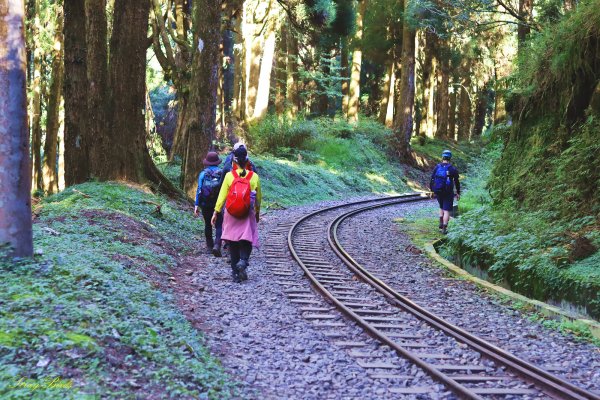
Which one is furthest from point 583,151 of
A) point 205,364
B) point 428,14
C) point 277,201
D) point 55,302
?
point 428,14

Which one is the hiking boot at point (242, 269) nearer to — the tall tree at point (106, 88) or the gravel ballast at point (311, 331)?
the gravel ballast at point (311, 331)

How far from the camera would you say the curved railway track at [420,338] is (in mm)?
5375

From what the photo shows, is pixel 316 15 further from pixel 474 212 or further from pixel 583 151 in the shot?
pixel 583 151

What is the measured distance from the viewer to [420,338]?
22.9ft

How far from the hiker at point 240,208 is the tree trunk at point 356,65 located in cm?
2866

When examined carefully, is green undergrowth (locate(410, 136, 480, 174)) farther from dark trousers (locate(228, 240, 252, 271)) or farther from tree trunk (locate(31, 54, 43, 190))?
dark trousers (locate(228, 240, 252, 271))

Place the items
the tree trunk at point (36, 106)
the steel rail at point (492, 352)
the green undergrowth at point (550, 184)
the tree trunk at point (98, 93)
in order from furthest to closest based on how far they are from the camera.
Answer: the tree trunk at point (36, 106) < the tree trunk at point (98, 93) < the green undergrowth at point (550, 184) < the steel rail at point (492, 352)

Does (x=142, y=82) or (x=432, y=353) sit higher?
(x=142, y=82)

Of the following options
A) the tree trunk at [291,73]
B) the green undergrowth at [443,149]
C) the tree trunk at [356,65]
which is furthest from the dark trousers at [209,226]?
the green undergrowth at [443,149]

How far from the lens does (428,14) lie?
30656 mm

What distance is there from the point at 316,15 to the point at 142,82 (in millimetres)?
15819

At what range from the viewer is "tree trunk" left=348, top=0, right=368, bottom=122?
121 ft

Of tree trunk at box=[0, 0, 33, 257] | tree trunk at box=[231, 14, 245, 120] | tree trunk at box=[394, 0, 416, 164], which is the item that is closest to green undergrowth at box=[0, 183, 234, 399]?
tree trunk at box=[0, 0, 33, 257]

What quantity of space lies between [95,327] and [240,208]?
3.95m
